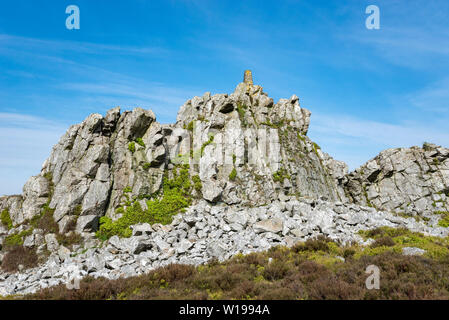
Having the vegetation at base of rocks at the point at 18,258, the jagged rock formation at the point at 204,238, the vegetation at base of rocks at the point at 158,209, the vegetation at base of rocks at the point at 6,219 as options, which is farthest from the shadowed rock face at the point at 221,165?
the vegetation at base of rocks at the point at 18,258

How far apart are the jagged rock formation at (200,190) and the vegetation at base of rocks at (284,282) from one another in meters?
A: 4.05

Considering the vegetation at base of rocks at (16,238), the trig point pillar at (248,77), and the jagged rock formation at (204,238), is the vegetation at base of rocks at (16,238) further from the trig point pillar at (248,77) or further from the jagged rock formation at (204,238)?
the trig point pillar at (248,77)

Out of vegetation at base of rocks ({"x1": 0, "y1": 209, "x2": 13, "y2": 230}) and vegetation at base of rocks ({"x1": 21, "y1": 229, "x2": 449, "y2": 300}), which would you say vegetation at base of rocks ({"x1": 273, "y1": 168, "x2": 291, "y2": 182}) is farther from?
vegetation at base of rocks ({"x1": 0, "y1": 209, "x2": 13, "y2": 230})

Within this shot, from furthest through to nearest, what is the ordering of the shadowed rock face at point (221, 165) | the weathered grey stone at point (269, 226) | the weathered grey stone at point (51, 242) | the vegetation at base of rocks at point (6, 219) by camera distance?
the shadowed rock face at point (221, 165) → the vegetation at base of rocks at point (6, 219) → the weathered grey stone at point (269, 226) → the weathered grey stone at point (51, 242)

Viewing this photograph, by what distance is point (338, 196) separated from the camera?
1437 inches

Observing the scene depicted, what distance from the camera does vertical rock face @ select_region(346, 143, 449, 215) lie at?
37.3 meters

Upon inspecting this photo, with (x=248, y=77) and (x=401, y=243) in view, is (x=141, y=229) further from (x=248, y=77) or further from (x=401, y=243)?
(x=248, y=77)

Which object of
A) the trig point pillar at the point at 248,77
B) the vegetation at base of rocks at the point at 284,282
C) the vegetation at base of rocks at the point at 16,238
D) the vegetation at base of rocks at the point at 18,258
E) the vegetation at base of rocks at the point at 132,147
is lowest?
the vegetation at base of rocks at the point at 18,258

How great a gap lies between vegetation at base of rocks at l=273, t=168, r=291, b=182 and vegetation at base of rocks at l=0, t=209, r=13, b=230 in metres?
26.3

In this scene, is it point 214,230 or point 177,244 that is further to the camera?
point 214,230

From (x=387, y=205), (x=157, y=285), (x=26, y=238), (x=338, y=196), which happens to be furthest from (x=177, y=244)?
(x=387, y=205)

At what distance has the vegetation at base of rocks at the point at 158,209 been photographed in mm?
22578
